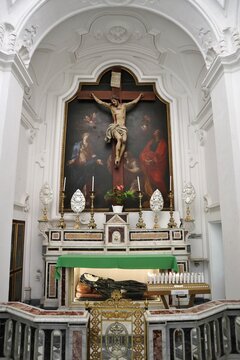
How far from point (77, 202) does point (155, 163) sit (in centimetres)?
251

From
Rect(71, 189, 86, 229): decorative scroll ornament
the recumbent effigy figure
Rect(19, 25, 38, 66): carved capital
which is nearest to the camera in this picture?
Rect(19, 25, 38, 66): carved capital

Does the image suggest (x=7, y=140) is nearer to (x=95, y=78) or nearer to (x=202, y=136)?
(x=95, y=78)

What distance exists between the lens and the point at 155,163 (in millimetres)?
8555

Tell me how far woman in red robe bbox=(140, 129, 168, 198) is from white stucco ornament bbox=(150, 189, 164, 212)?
54 cm

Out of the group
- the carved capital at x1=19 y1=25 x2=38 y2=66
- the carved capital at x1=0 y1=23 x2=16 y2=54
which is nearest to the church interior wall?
the carved capital at x1=19 y1=25 x2=38 y2=66

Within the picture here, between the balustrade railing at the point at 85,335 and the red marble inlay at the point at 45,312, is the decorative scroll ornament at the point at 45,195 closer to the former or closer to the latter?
the red marble inlay at the point at 45,312

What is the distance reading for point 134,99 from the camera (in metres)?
8.84

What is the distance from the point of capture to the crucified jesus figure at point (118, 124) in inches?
327

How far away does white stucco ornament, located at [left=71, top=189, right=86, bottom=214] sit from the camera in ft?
24.9

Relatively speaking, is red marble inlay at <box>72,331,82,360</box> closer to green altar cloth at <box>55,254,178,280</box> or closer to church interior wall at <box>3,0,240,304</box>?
green altar cloth at <box>55,254,178,280</box>

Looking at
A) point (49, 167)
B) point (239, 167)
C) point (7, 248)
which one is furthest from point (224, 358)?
point (49, 167)

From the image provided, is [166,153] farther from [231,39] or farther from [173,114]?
[231,39]

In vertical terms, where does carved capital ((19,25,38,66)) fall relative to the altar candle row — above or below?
above

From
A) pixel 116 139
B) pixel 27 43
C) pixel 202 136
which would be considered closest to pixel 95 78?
pixel 116 139
